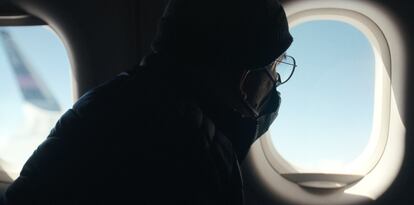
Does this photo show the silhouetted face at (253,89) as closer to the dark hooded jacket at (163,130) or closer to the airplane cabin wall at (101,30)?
→ the dark hooded jacket at (163,130)

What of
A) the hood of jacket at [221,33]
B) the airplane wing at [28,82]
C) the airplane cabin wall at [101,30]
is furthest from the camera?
the airplane wing at [28,82]

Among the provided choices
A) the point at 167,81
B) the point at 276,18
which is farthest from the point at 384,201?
the point at 167,81

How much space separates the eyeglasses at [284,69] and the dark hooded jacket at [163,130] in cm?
15

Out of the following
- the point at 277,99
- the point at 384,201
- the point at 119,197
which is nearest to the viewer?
the point at 119,197

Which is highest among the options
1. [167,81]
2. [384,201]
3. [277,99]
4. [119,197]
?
[167,81]

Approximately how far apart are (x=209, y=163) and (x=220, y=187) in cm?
5

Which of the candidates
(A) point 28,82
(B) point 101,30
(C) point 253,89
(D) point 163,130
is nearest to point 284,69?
(C) point 253,89

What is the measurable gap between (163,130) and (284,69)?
1.53ft

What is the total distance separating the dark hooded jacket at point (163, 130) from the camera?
75cm

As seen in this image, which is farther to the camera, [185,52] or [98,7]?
[98,7]

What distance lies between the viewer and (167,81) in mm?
863

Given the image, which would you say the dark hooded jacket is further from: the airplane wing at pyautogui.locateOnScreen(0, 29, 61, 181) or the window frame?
the airplane wing at pyautogui.locateOnScreen(0, 29, 61, 181)

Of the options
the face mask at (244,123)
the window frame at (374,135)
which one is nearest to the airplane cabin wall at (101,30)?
the window frame at (374,135)

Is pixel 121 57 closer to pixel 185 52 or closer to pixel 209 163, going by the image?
pixel 185 52
